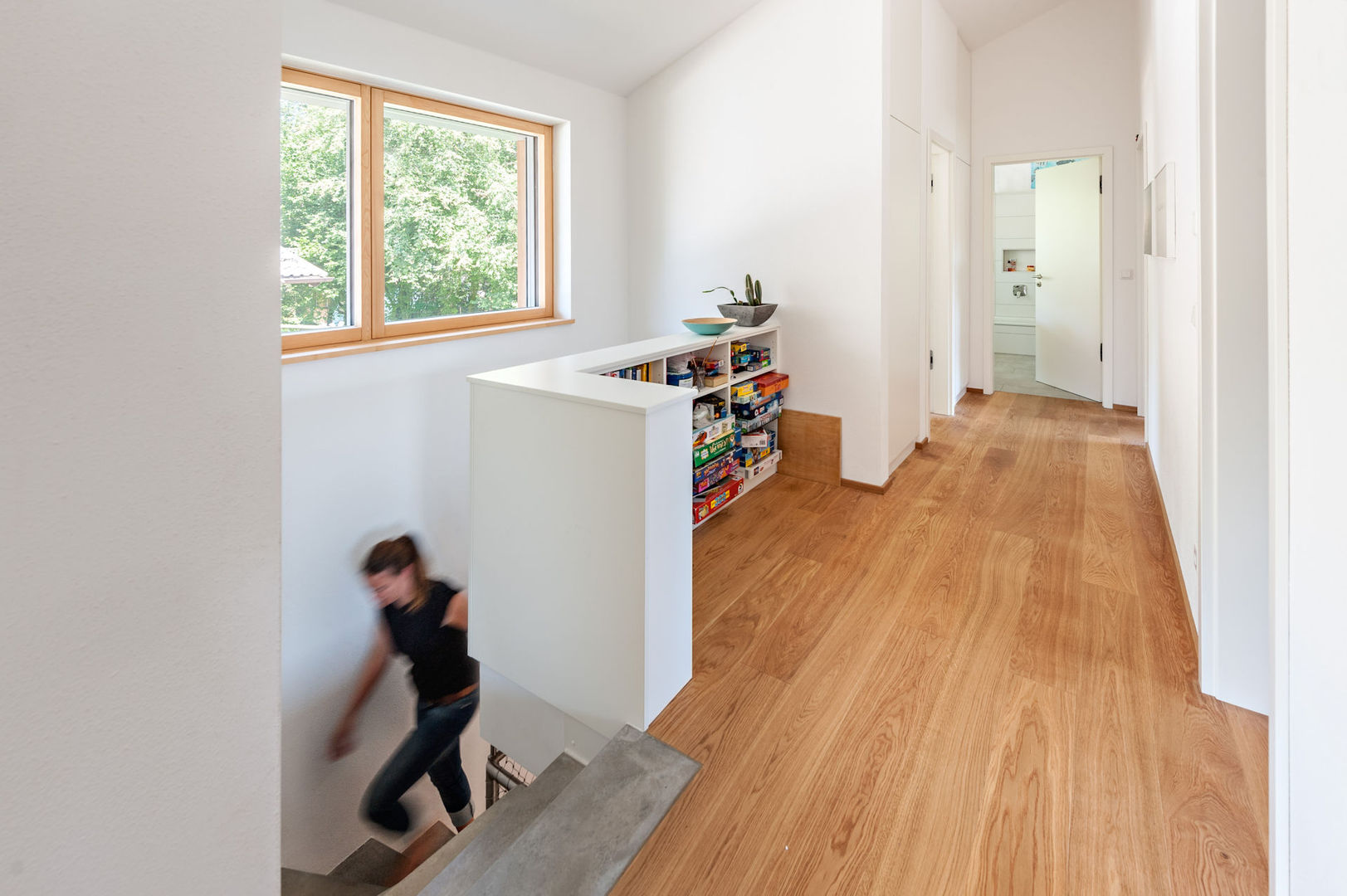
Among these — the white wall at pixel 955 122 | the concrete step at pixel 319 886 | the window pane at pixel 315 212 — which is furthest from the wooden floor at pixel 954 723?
the white wall at pixel 955 122

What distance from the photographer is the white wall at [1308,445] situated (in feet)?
2.46

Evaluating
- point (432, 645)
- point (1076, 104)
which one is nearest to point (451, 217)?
point (432, 645)

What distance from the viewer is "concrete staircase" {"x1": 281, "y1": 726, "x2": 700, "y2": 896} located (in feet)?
4.27

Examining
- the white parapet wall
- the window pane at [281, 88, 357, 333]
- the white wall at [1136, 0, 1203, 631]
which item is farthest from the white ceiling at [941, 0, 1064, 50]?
the white parapet wall

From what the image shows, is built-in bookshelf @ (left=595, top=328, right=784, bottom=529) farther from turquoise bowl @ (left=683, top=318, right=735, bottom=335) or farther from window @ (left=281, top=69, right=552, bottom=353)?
window @ (left=281, top=69, right=552, bottom=353)

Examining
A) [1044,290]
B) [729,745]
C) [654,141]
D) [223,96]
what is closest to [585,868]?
[729,745]

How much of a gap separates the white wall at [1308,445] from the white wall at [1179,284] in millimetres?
868

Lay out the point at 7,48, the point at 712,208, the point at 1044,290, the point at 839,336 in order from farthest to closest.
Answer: the point at 1044,290 → the point at 712,208 → the point at 839,336 → the point at 7,48

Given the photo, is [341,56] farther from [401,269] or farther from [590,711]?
[590,711]

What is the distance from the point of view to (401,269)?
3039mm

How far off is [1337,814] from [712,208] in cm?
354

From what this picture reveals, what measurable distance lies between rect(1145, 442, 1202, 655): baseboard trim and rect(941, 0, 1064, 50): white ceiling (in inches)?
125

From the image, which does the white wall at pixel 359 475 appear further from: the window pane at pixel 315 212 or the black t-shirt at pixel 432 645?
the window pane at pixel 315 212

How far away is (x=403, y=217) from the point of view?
303 cm
